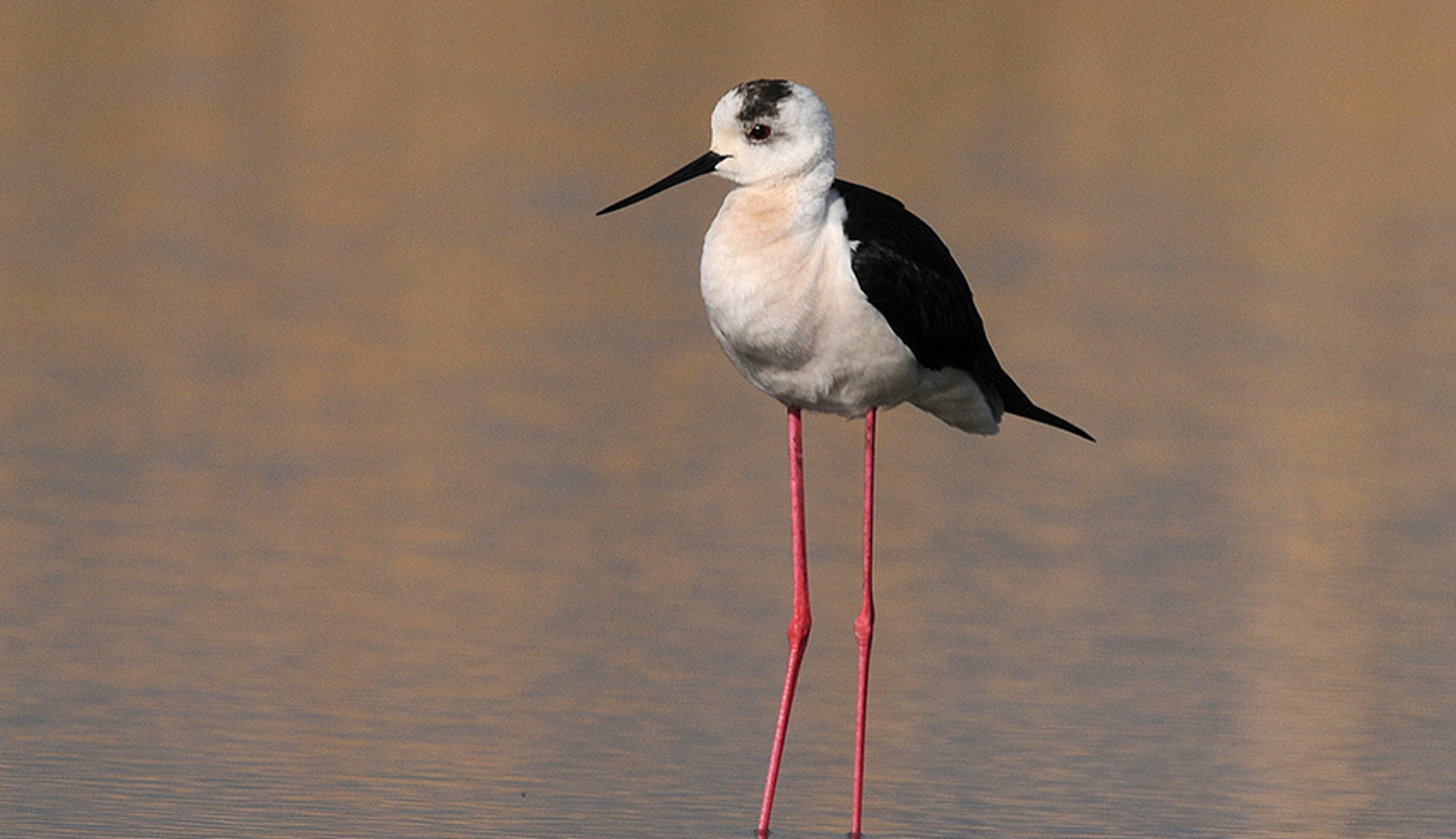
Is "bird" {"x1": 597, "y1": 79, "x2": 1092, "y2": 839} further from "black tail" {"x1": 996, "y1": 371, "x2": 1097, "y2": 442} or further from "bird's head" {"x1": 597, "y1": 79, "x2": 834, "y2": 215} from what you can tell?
"black tail" {"x1": 996, "y1": 371, "x2": 1097, "y2": 442}

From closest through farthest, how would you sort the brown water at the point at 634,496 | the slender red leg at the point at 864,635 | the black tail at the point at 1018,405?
1. the slender red leg at the point at 864,635
2. the brown water at the point at 634,496
3. the black tail at the point at 1018,405

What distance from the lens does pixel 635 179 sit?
15.0 meters

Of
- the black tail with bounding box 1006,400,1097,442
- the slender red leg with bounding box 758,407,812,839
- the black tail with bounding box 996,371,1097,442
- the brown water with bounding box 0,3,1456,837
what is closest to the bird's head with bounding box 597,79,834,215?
the slender red leg with bounding box 758,407,812,839

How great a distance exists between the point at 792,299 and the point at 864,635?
0.92 m

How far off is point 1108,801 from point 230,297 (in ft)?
21.0

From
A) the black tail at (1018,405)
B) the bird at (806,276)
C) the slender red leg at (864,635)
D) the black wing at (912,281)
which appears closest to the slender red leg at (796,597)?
the bird at (806,276)

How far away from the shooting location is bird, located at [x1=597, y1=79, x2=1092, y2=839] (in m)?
5.39

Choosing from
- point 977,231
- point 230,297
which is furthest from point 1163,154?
point 230,297

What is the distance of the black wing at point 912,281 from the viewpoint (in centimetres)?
550

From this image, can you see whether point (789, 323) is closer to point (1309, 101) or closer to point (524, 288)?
point (524, 288)

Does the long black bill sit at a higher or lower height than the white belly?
higher

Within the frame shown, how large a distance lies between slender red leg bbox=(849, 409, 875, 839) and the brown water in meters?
0.09

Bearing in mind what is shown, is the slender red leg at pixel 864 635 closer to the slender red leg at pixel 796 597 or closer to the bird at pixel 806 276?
the bird at pixel 806 276

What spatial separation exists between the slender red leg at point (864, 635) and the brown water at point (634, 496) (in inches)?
3.5
